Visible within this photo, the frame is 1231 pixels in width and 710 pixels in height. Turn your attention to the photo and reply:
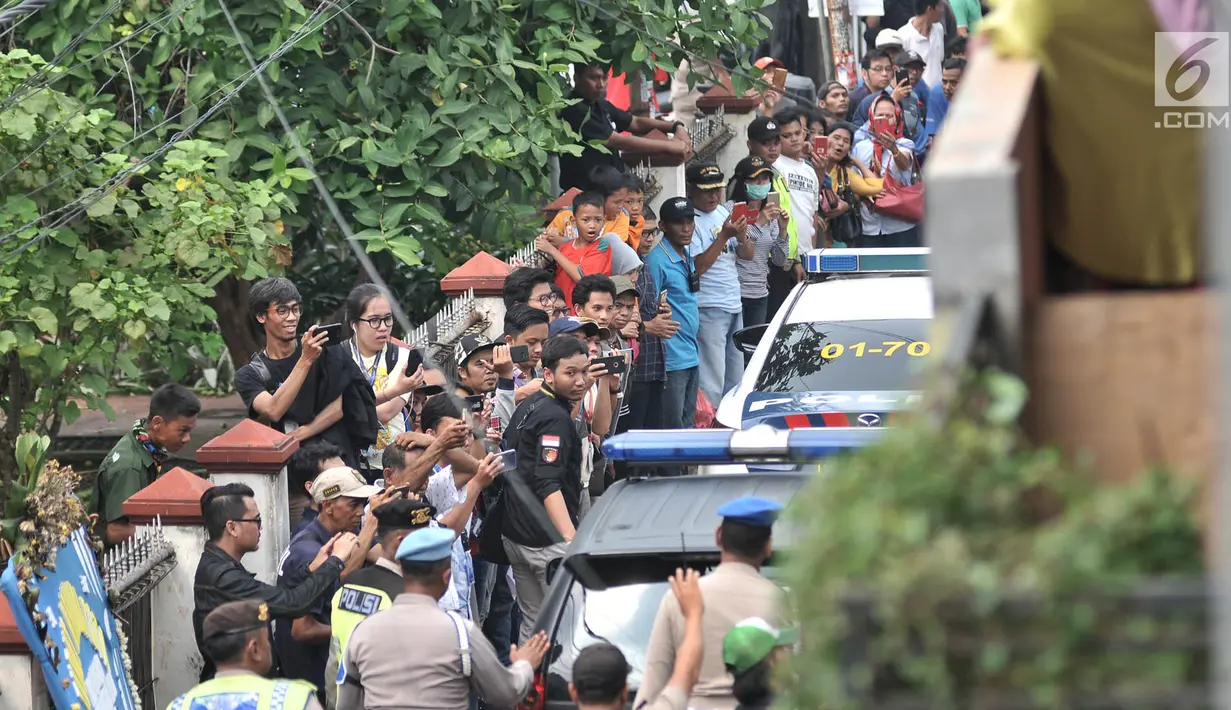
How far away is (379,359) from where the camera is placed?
876cm

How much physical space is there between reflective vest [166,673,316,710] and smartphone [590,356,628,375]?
12.8ft

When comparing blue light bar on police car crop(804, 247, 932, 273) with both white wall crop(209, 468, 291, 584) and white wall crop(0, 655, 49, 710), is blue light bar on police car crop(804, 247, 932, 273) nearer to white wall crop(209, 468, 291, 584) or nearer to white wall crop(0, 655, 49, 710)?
white wall crop(209, 468, 291, 584)

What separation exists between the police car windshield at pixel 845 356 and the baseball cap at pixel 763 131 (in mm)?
3661

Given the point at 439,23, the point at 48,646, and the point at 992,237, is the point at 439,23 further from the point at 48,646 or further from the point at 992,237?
the point at 992,237

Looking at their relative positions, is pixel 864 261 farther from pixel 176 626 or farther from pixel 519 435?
pixel 176 626

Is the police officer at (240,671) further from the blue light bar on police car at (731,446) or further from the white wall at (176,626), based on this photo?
the white wall at (176,626)

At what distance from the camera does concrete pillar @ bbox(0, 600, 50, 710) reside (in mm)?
6602

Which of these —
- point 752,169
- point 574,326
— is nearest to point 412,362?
point 574,326

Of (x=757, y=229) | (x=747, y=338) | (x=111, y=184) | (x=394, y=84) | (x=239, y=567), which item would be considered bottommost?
(x=747, y=338)

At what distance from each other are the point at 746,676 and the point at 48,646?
2.94m

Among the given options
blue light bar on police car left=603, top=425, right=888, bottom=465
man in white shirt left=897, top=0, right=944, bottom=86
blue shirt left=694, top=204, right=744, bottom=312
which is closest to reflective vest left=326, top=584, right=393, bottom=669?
blue light bar on police car left=603, top=425, right=888, bottom=465

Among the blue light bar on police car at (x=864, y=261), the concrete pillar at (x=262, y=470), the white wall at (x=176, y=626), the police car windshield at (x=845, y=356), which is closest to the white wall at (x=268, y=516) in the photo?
the concrete pillar at (x=262, y=470)

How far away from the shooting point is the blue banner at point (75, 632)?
648 cm

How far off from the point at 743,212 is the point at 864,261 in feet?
6.03
